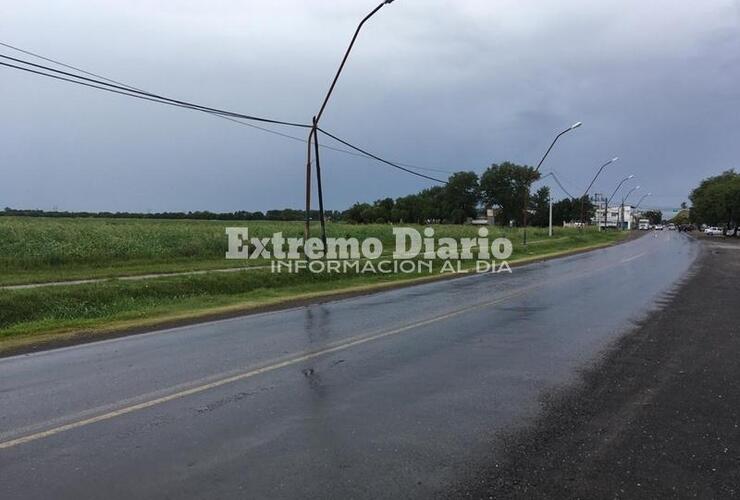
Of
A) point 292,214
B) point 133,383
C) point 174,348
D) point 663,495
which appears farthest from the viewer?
point 292,214

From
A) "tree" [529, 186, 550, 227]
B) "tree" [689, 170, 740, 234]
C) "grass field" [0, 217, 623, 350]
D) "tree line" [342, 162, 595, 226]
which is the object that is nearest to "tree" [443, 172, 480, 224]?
"tree line" [342, 162, 595, 226]

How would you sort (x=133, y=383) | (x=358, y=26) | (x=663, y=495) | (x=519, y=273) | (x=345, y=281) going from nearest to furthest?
(x=663, y=495), (x=133, y=383), (x=358, y=26), (x=345, y=281), (x=519, y=273)

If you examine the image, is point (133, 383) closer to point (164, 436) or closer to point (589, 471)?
point (164, 436)

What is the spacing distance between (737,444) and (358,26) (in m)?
16.8

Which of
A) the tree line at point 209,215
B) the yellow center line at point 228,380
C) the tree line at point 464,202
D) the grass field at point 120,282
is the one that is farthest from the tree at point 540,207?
the yellow center line at point 228,380

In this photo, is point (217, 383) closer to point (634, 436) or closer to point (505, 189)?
point (634, 436)

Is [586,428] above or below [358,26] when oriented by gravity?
below

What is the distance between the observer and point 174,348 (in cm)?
880

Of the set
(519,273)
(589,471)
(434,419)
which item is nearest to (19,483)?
(434,419)

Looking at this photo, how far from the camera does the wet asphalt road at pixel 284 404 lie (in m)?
4.03

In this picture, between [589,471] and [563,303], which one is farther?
[563,303]

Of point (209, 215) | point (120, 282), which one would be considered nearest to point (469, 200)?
point (209, 215)

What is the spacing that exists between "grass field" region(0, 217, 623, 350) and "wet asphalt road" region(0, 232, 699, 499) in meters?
2.60

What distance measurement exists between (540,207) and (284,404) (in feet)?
519
